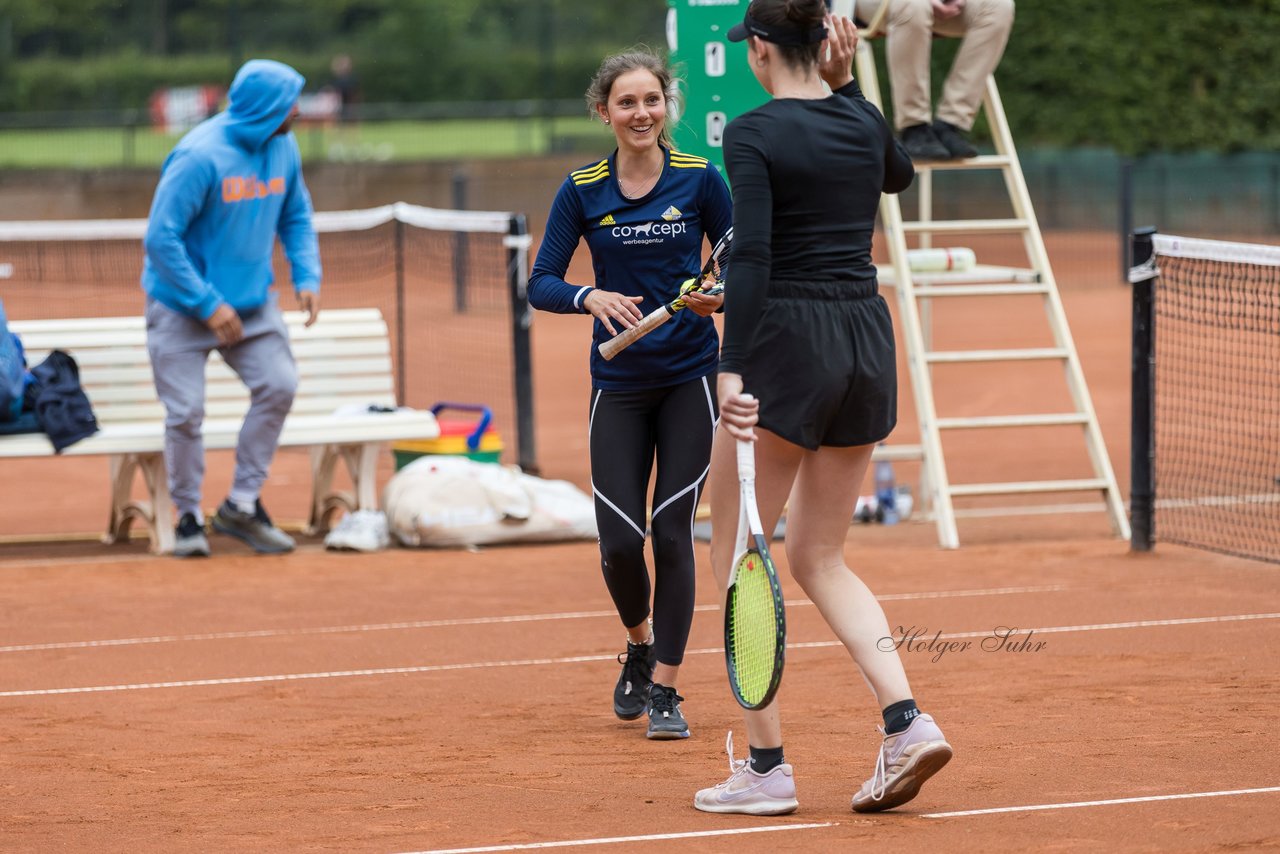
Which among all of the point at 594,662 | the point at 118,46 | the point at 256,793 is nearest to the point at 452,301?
the point at 118,46

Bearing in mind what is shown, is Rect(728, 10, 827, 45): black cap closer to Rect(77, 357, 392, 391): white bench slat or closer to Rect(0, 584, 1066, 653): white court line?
Rect(0, 584, 1066, 653): white court line

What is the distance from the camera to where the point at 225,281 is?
28.1 feet

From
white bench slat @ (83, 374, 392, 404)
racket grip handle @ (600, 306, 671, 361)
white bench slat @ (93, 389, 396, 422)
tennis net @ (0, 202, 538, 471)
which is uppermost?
racket grip handle @ (600, 306, 671, 361)

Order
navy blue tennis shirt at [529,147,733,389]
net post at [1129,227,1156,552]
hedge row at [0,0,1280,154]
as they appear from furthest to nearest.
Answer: hedge row at [0,0,1280,154] < net post at [1129,227,1156,552] < navy blue tennis shirt at [529,147,733,389]

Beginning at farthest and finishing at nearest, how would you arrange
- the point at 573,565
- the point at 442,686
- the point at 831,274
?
the point at 573,565 → the point at 442,686 → the point at 831,274

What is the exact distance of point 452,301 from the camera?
21.5 metres

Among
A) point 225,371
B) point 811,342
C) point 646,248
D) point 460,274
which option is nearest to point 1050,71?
point 460,274

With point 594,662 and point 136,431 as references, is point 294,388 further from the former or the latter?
point 594,662

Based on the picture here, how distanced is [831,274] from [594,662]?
2.63 metres

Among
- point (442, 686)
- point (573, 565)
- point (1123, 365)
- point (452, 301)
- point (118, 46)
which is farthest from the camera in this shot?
point (118, 46)

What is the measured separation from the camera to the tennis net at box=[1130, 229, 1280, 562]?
8234mm

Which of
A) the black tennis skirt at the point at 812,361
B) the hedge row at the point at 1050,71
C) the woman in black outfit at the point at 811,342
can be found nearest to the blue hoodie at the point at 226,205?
the woman in black outfit at the point at 811,342

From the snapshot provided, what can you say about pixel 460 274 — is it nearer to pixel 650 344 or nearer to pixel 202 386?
pixel 202 386

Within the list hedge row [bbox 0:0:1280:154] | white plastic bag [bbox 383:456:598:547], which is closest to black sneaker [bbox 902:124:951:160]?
white plastic bag [bbox 383:456:598:547]
